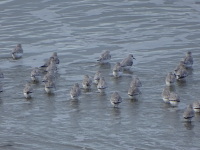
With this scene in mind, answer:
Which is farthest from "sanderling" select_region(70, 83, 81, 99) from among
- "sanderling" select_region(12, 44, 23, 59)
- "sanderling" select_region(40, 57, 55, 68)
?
"sanderling" select_region(12, 44, 23, 59)

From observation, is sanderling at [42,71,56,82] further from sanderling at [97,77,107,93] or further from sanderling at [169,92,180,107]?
sanderling at [169,92,180,107]

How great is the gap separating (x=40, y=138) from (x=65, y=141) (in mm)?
781

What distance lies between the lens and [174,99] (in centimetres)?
2422

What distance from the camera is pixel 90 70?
97.2 feet

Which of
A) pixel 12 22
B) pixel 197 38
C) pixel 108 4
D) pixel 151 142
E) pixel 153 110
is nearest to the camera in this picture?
pixel 151 142

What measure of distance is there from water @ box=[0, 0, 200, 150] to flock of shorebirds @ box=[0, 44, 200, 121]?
0.87 ft

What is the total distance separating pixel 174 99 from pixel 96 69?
6.19 meters

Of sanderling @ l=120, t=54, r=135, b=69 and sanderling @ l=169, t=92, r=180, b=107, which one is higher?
sanderling @ l=120, t=54, r=135, b=69

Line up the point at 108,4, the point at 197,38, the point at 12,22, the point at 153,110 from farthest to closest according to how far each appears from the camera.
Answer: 1. the point at 108,4
2. the point at 12,22
3. the point at 197,38
4. the point at 153,110

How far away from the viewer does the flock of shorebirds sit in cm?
2433

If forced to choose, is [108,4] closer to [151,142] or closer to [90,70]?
[90,70]

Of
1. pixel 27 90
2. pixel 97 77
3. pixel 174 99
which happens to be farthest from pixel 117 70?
pixel 174 99

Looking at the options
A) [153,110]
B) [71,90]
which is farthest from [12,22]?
[153,110]

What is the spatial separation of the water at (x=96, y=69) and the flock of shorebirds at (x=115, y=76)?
10.4 inches
